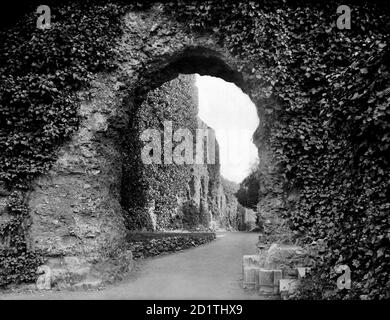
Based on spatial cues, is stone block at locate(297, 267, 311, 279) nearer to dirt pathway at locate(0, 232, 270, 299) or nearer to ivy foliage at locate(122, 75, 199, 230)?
dirt pathway at locate(0, 232, 270, 299)

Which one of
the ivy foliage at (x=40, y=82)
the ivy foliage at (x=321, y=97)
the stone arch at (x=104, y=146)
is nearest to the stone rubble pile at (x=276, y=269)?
the ivy foliage at (x=321, y=97)

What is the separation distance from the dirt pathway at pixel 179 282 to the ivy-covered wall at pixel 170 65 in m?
1.02

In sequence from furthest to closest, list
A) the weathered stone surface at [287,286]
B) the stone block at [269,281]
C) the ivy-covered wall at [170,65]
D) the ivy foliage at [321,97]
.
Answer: the ivy-covered wall at [170,65], the stone block at [269,281], the weathered stone surface at [287,286], the ivy foliage at [321,97]

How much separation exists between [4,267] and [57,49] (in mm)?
4841

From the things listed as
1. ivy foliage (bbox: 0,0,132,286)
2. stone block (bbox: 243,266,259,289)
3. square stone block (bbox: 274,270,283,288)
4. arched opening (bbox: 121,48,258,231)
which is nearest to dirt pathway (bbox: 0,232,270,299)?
stone block (bbox: 243,266,259,289)

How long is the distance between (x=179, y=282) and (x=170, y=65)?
203 inches

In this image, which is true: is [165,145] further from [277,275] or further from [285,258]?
[277,275]

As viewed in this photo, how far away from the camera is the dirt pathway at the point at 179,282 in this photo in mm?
6480

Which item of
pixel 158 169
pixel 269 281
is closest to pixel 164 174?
pixel 158 169

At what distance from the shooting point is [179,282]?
24.7 ft

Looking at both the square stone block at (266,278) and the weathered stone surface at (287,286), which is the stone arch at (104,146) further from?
the weathered stone surface at (287,286)

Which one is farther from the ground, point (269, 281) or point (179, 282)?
point (269, 281)

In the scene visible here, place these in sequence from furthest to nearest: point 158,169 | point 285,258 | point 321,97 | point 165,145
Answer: point 165,145 → point 158,169 → point 321,97 → point 285,258

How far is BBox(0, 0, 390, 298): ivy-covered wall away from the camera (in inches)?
283
